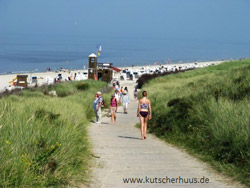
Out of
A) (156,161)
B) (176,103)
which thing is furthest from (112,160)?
(176,103)

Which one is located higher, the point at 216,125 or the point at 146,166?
the point at 216,125

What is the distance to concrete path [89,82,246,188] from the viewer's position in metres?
7.04

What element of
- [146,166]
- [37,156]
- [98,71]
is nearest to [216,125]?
[146,166]

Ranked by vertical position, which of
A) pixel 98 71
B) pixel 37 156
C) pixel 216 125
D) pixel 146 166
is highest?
pixel 98 71

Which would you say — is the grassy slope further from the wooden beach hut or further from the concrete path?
the wooden beach hut

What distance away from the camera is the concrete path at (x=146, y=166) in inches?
277

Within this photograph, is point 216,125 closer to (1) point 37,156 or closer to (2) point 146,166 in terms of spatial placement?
Result: (2) point 146,166

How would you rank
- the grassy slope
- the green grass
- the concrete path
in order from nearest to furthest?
the green grass, the concrete path, the grassy slope

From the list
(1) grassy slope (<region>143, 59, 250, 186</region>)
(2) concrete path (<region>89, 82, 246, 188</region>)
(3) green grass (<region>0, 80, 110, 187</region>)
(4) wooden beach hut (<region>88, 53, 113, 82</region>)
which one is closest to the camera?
(3) green grass (<region>0, 80, 110, 187</region>)

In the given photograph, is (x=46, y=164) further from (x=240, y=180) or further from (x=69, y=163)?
(x=240, y=180)

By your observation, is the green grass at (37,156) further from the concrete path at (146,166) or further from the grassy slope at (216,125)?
the grassy slope at (216,125)

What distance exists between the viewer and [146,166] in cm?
823

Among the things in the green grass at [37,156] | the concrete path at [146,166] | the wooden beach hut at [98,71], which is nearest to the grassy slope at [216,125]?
the concrete path at [146,166]

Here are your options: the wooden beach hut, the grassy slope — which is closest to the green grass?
the grassy slope
